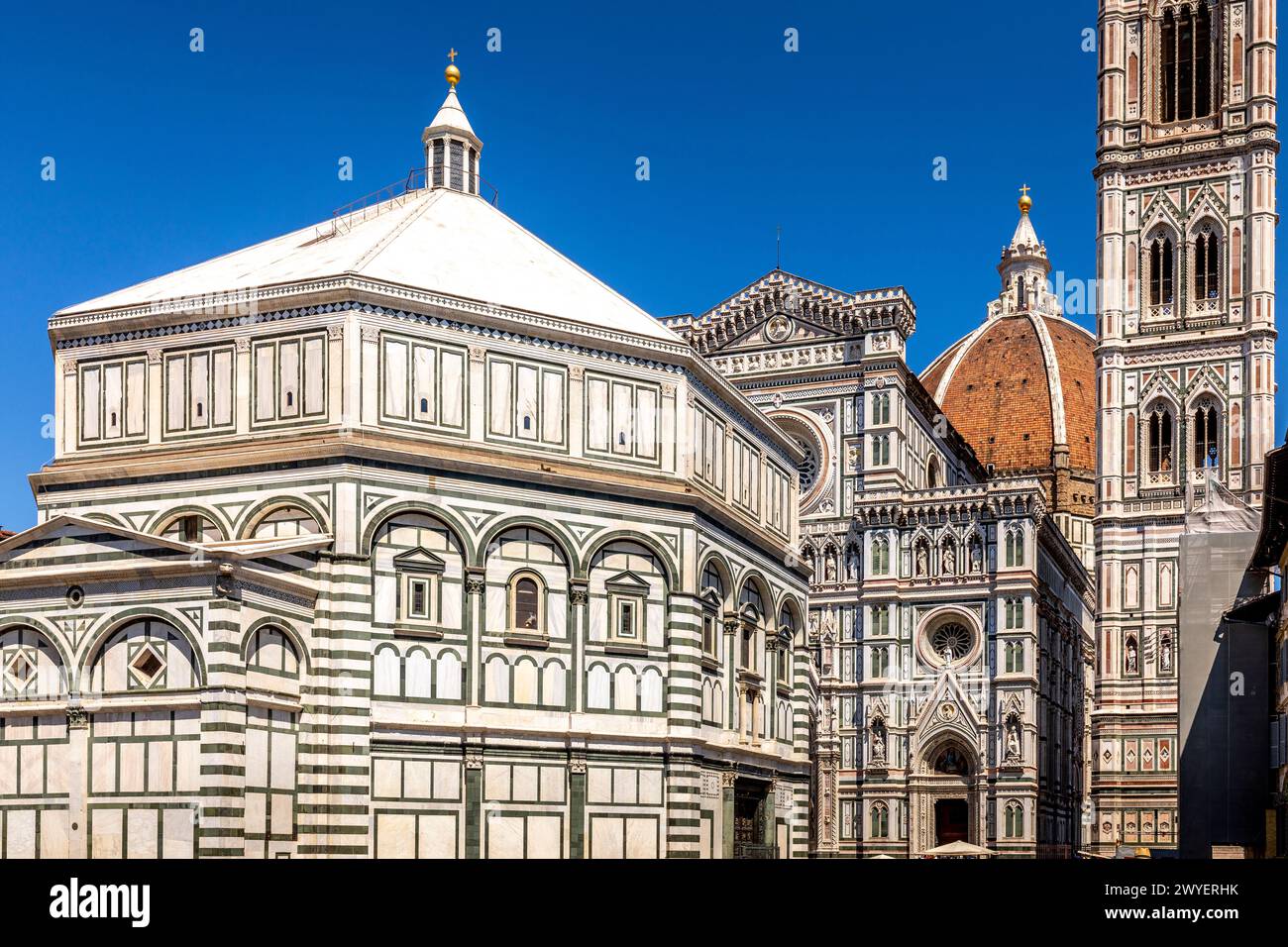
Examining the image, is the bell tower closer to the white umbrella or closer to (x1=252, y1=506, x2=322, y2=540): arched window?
the white umbrella

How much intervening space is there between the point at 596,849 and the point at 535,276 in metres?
15.3

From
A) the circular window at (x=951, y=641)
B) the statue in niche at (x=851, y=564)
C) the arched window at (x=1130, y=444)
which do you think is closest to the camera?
the circular window at (x=951, y=641)

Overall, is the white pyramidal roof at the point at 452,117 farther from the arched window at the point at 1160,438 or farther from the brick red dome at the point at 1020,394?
the brick red dome at the point at 1020,394

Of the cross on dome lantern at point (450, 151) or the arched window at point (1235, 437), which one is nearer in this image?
the cross on dome lantern at point (450, 151)

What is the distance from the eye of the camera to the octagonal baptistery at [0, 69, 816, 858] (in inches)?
1426

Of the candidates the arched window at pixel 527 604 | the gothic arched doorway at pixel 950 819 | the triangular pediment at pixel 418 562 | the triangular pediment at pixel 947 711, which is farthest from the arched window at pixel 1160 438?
the triangular pediment at pixel 418 562

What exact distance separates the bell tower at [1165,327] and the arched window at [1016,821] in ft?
21.6

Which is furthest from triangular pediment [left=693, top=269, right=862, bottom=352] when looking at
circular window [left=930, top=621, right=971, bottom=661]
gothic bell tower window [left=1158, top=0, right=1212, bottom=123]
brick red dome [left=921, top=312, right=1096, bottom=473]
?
brick red dome [left=921, top=312, right=1096, bottom=473]

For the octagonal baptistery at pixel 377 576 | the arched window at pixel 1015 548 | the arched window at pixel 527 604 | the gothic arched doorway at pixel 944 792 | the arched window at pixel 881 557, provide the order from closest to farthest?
A: the octagonal baptistery at pixel 377 576 < the arched window at pixel 527 604 < the gothic arched doorway at pixel 944 792 < the arched window at pixel 1015 548 < the arched window at pixel 881 557

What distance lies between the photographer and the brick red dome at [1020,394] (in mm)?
135500

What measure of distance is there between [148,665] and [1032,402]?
360ft
